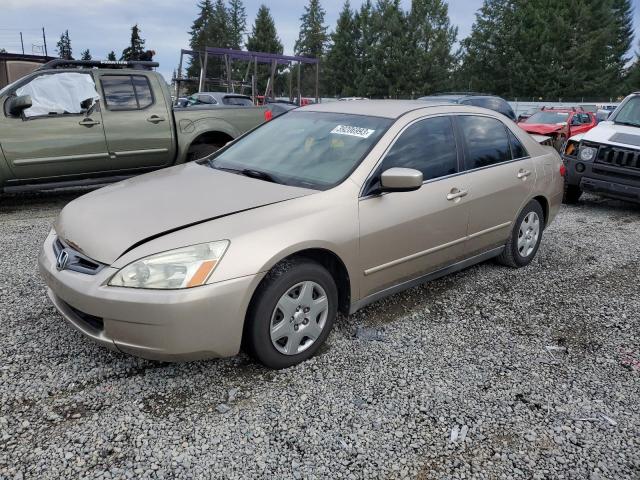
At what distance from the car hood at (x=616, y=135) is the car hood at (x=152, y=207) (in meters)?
5.93

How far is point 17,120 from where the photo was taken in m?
6.38

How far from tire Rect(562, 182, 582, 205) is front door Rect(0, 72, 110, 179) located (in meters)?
6.93

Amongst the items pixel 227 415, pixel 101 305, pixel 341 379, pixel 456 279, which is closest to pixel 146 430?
pixel 227 415

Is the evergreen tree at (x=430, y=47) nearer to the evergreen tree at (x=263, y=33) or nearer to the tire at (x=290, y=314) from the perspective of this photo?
the evergreen tree at (x=263, y=33)

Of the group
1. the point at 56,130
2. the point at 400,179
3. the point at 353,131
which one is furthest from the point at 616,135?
the point at 56,130

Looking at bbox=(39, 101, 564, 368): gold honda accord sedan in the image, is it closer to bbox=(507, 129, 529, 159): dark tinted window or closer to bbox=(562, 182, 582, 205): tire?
bbox=(507, 129, 529, 159): dark tinted window

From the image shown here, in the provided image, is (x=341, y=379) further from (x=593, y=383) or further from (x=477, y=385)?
(x=593, y=383)

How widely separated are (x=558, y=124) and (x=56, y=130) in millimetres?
12870

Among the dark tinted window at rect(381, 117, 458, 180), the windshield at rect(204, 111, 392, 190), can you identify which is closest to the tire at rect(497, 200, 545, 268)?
the dark tinted window at rect(381, 117, 458, 180)

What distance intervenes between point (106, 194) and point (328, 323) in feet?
5.51

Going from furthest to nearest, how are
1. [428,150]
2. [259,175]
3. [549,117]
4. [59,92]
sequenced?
[549,117]
[59,92]
[428,150]
[259,175]

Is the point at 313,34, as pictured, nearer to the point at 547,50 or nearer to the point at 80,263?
the point at 547,50

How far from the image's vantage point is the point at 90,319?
2793mm

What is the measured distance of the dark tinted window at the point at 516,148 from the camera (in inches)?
185
